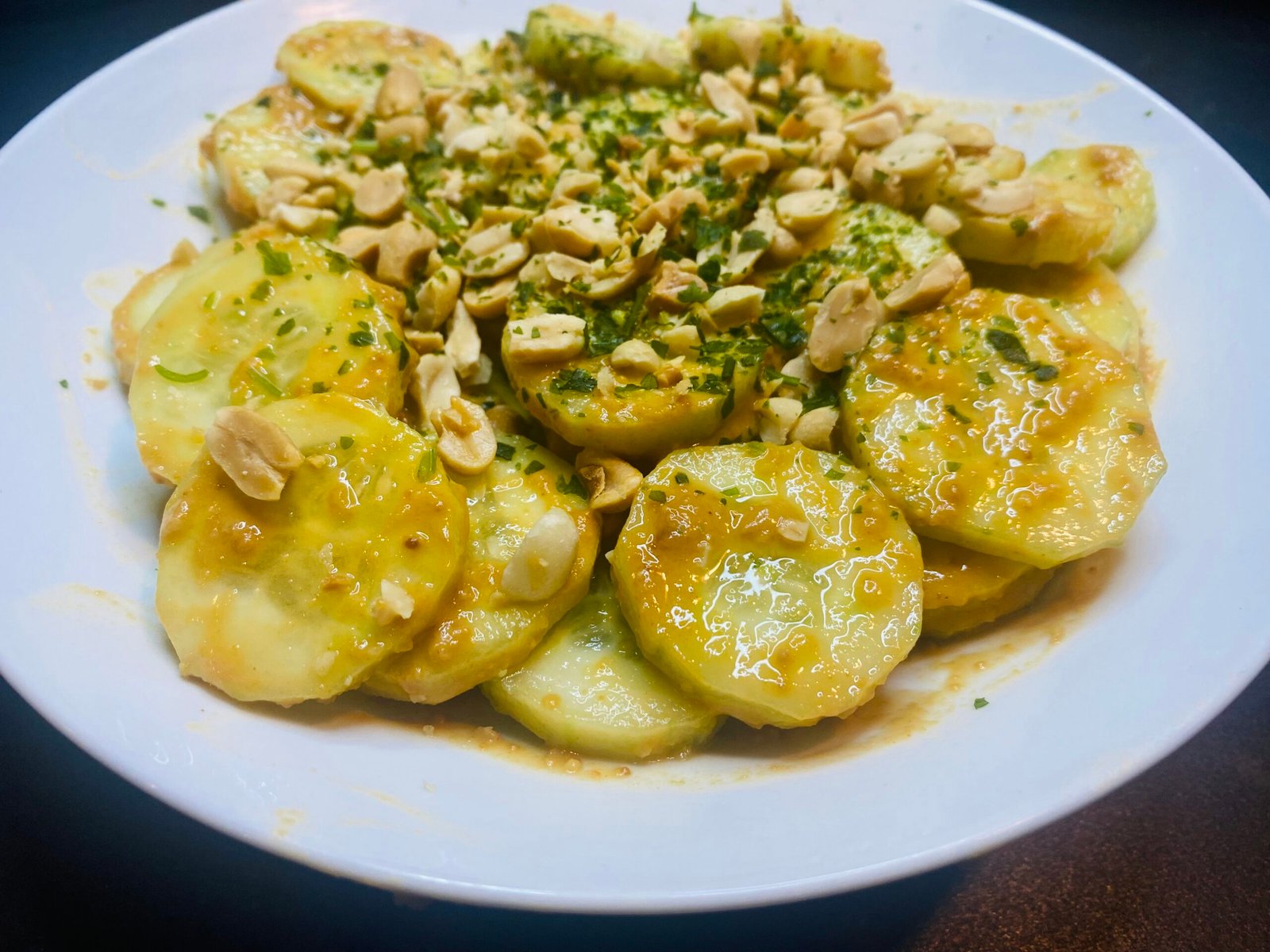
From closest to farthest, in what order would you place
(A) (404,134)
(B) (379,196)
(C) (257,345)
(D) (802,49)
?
(C) (257,345) → (B) (379,196) → (A) (404,134) → (D) (802,49)

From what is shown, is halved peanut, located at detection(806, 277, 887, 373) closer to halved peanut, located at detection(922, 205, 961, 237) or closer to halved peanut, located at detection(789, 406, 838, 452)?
halved peanut, located at detection(789, 406, 838, 452)

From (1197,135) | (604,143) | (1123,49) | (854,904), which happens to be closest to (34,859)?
(854,904)

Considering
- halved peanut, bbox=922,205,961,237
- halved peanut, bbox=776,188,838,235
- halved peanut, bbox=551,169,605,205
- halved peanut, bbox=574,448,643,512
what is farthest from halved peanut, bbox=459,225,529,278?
halved peanut, bbox=922,205,961,237

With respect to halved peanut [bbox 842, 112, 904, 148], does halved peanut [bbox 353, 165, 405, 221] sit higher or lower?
lower

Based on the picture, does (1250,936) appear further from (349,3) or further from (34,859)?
(349,3)

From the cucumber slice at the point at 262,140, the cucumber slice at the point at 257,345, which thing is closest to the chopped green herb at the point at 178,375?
the cucumber slice at the point at 257,345

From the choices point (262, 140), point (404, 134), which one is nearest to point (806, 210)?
point (404, 134)

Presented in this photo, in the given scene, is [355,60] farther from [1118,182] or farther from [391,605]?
[1118,182]

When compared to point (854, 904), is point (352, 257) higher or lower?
higher
